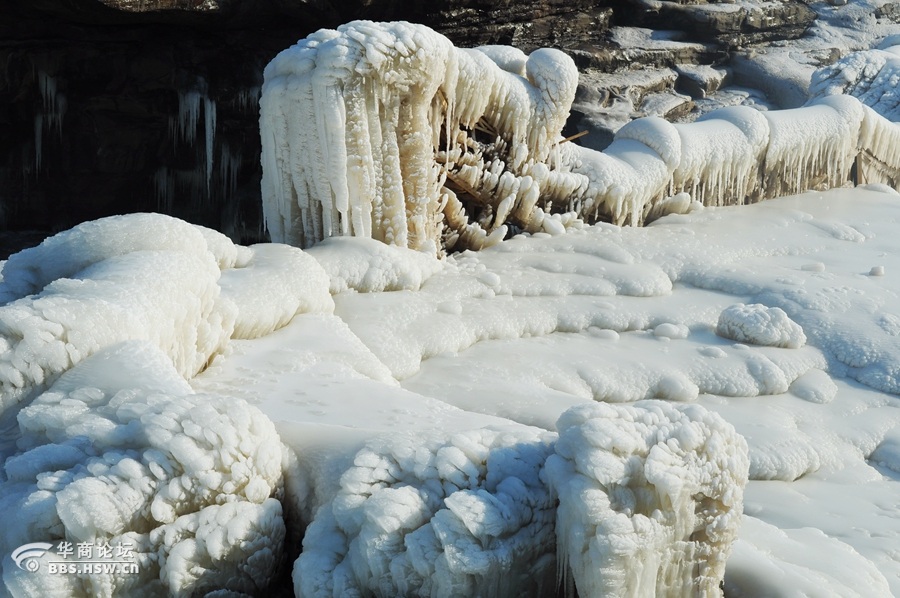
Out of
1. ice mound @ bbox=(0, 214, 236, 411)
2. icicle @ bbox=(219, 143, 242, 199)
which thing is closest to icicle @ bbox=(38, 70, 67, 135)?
icicle @ bbox=(219, 143, 242, 199)

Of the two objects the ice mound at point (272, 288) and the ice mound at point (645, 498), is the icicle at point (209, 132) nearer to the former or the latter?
the ice mound at point (272, 288)

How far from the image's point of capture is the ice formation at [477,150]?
4.77 meters

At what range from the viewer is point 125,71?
10453mm

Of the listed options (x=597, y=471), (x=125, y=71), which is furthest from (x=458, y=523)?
(x=125, y=71)

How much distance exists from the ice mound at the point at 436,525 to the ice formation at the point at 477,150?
2.64 meters

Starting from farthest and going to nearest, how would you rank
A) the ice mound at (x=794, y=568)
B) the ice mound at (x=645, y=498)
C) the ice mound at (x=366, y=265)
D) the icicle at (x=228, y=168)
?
the icicle at (x=228, y=168)
the ice mound at (x=366, y=265)
the ice mound at (x=794, y=568)
the ice mound at (x=645, y=498)

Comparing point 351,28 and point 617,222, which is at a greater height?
point 351,28

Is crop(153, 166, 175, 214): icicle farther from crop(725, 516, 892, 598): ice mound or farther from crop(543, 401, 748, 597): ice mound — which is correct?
crop(543, 401, 748, 597): ice mound

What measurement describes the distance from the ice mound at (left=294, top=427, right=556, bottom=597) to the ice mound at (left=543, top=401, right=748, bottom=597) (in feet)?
0.26

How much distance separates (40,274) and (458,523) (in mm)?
2030

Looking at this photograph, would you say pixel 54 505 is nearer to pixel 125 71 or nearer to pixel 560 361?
pixel 560 361

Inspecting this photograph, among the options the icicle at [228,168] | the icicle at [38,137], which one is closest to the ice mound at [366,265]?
the icicle at [228,168]

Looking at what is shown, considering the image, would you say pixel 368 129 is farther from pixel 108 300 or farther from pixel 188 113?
pixel 188 113

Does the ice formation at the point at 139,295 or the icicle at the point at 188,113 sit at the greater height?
the ice formation at the point at 139,295
